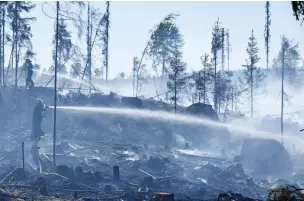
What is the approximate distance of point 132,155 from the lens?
3122cm

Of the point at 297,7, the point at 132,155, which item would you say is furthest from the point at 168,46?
the point at 297,7

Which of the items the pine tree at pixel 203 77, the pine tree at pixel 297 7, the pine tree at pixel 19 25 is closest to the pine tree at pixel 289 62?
the pine tree at pixel 203 77

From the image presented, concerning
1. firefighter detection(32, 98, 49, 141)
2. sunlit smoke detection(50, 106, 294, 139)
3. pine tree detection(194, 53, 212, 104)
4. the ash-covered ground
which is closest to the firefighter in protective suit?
firefighter detection(32, 98, 49, 141)

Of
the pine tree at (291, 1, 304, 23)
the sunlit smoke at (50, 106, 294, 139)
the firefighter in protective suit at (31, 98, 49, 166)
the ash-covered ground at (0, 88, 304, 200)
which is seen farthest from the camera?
the sunlit smoke at (50, 106, 294, 139)

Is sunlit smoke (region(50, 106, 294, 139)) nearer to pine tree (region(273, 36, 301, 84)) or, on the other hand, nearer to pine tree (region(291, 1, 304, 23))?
pine tree (region(273, 36, 301, 84))

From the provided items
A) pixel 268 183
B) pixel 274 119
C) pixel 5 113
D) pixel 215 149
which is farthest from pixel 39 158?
pixel 274 119

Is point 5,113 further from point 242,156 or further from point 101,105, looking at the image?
point 242,156

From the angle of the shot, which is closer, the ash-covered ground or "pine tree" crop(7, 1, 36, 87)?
the ash-covered ground

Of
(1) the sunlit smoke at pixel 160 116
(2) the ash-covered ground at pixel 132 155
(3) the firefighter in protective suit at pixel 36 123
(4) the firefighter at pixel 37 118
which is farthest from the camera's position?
(1) the sunlit smoke at pixel 160 116

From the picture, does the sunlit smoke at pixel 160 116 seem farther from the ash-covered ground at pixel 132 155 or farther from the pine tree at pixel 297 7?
the pine tree at pixel 297 7

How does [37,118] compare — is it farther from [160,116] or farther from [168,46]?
[168,46]

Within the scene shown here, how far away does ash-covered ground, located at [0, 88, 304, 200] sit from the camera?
2314 cm

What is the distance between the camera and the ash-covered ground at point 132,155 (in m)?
23.1

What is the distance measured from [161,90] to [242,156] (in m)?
33.7
